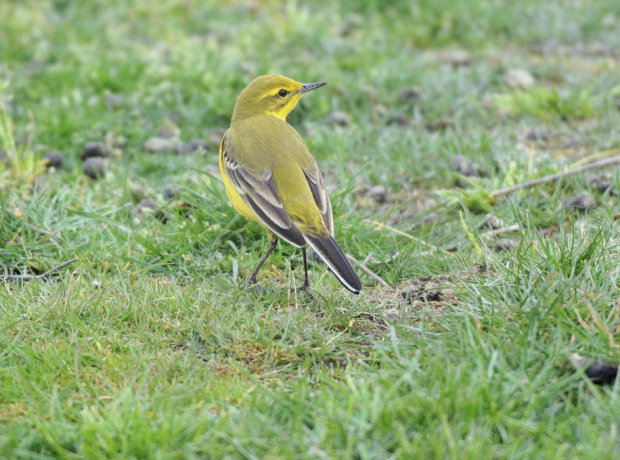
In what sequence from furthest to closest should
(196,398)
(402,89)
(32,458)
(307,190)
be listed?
(402,89) → (307,190) → (196,398) → (32,458)

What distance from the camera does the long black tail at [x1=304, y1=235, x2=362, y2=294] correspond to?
395 cm

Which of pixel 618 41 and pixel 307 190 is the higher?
pixel 307 190

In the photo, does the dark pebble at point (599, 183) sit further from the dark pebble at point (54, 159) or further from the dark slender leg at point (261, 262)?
the dark pebble at point (54, 159)

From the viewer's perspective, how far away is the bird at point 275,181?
4355 millimetres

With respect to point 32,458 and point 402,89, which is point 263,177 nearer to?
point 32,458

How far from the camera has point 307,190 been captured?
474 cm

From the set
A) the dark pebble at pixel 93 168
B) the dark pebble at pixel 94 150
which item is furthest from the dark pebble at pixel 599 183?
the dark pebble at pixel 94 150

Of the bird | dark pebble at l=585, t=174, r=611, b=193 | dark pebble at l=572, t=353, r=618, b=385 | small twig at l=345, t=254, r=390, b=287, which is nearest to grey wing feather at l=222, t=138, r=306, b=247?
the bird

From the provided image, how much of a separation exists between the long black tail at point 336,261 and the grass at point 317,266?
31 centimetres

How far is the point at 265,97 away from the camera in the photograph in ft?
18.6

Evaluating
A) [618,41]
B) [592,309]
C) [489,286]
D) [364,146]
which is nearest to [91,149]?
[364,146]

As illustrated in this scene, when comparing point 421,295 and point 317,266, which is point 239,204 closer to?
point 317,266

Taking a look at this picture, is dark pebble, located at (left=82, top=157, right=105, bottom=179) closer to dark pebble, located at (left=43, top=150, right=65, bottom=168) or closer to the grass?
the grass

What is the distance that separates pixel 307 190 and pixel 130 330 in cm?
146
